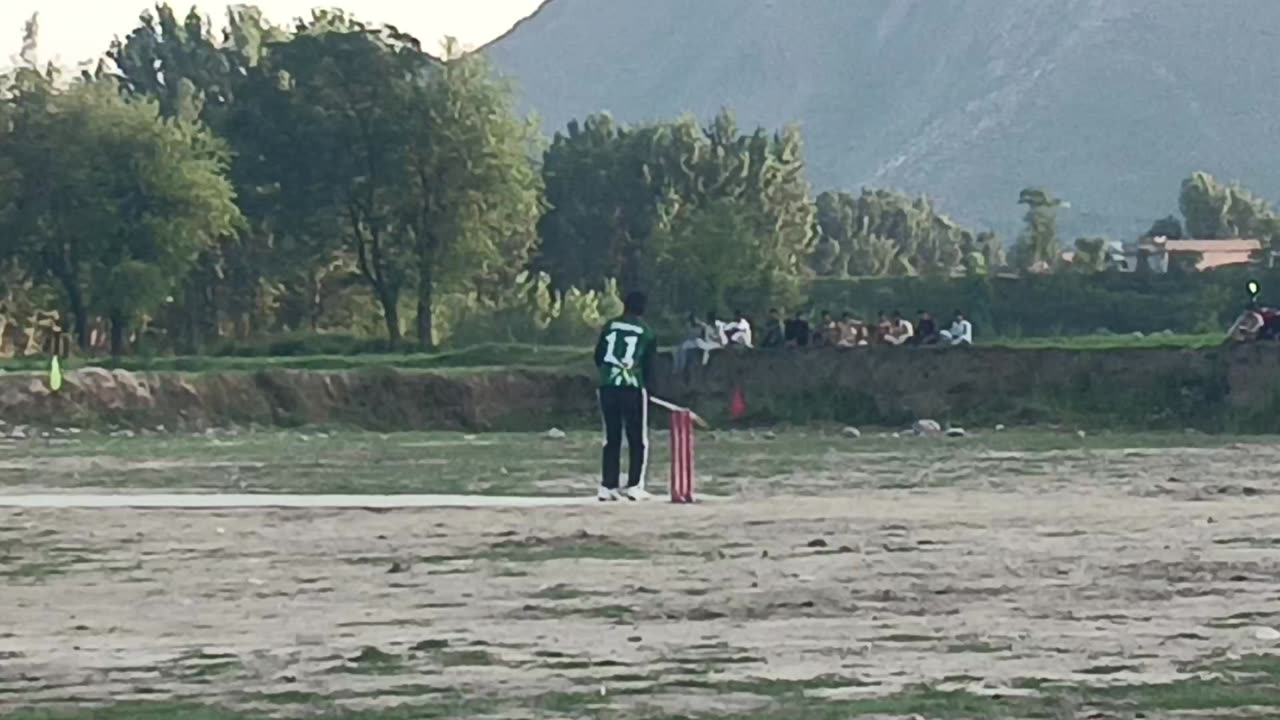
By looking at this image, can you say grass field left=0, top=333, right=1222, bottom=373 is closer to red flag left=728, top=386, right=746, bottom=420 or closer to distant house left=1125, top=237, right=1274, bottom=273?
red flag left=728, top=386, right=746, bottom=420

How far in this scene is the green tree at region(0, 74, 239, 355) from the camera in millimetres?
78938

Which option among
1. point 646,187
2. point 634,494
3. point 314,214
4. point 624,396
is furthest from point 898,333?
point 646,187

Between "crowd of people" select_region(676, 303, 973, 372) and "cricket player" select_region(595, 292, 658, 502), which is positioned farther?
"crowd of people" select_region(676, 303, 973, 372)

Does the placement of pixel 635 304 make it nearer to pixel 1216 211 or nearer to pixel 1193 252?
pixel 1193 252

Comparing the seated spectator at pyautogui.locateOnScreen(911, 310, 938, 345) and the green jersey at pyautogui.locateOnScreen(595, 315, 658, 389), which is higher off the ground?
the seated spectator at pyautogui.locateOnScreen(911, 310, 938, 345)

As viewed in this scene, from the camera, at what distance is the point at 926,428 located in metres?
49.6

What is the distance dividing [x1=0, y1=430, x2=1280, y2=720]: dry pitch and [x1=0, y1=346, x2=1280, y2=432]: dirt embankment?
22410mm

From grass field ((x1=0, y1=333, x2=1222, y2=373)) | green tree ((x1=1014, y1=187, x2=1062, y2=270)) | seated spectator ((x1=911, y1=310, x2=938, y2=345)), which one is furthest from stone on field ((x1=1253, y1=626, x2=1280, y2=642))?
green tree ((x1=1014, y1=187, x2=1062, y2=270))

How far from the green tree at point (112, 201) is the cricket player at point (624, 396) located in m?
54.9

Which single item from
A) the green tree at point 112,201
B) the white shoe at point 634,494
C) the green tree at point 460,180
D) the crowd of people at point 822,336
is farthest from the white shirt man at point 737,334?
the white shoe at point 634,494

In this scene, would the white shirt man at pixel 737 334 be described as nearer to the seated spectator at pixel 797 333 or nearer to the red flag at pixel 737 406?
the seated spectator at pixel 797 333

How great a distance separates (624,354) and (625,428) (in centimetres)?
71

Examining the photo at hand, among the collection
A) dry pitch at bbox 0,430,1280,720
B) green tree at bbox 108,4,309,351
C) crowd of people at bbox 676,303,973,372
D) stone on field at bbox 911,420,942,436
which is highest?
green tree at bbox 108,4,309,351

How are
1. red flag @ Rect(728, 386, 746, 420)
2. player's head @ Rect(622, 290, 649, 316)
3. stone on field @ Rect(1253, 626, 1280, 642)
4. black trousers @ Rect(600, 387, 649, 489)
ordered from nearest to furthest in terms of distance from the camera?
1. stone on field @ Rect(1253, 626, 1280, 642)
2. black trousers @ Rect(600, 387, 649, 489)
3. player's head @ Rect(622, 290, 649, 316)
4. red flag @ Rect(728, 386, 746, 420)
